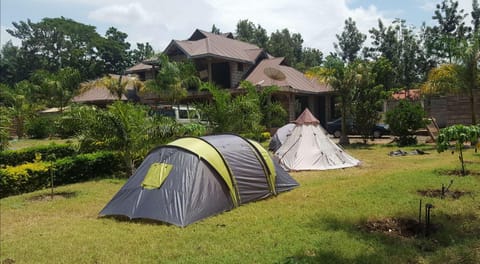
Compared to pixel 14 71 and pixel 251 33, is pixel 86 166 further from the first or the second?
pixel 14 71

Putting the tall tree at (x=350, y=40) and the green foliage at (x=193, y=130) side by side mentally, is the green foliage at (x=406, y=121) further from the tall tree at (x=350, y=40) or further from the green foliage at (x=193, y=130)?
the tall tree at (x=350, y=40)

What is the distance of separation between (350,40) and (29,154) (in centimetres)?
4076

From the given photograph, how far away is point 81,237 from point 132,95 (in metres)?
25.4

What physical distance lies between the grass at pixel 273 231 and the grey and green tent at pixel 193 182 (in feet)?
0.80

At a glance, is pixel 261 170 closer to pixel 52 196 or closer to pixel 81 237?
pixel 81 237

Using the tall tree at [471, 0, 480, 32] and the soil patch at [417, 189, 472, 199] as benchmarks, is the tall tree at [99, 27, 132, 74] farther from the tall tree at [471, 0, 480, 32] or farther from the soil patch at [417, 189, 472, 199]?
the soil patch at [417, 189, 472, 199]

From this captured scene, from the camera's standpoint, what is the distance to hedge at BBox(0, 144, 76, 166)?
1289 centimetres

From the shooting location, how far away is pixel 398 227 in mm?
6164

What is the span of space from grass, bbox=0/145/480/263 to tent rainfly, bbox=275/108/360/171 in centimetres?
286

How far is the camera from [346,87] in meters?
18.9

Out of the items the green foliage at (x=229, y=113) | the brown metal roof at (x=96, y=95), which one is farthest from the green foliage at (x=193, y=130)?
the brown metal roof at (x=96, y=95)

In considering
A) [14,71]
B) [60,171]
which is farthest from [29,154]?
[14,71]

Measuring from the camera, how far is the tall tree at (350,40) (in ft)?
155

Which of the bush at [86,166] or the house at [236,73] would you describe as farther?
the house at [236,73]
